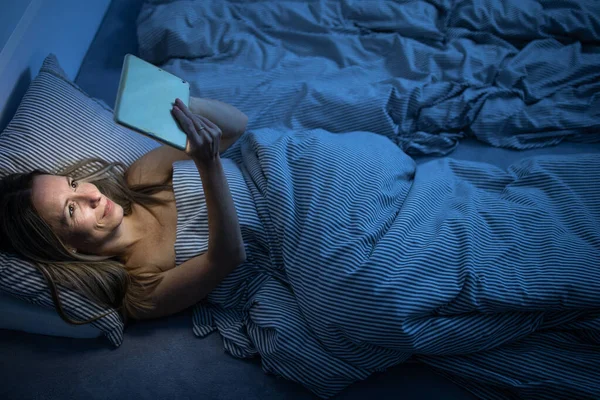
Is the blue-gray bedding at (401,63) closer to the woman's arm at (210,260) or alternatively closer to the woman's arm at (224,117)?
the woman's arm at (224,117)

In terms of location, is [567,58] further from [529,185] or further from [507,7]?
[529,185]

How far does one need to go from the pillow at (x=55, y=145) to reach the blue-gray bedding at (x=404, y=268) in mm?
218

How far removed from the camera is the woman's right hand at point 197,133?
2.89ft

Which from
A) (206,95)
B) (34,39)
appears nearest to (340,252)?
(206,95)

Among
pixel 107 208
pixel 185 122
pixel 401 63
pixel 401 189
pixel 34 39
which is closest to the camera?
pixel 185 122

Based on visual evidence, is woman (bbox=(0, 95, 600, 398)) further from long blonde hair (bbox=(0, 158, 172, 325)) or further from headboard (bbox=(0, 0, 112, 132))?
headboard (bbox=(0, 0, 112, 132))

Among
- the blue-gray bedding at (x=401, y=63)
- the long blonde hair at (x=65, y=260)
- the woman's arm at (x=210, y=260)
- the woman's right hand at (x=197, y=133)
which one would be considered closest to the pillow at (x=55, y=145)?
the long blonde hair at (x=65, y=260)

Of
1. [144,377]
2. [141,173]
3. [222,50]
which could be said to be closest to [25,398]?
[144,377]

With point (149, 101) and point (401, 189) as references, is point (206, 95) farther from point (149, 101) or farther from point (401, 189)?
point (401, 189)

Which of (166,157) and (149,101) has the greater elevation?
(149,101)

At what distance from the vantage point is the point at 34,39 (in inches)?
49.6

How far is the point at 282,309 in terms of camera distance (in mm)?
1027

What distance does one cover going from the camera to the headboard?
115cm

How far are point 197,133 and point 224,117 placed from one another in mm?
289
